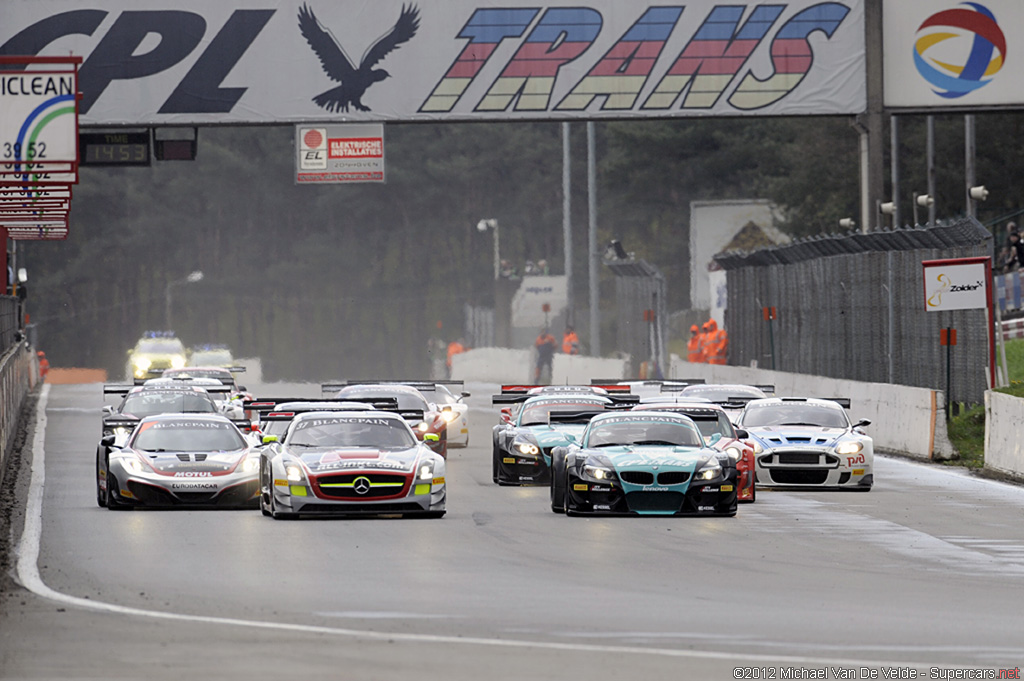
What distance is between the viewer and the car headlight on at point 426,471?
A: 1900 centimetres

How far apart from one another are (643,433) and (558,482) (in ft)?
3.47

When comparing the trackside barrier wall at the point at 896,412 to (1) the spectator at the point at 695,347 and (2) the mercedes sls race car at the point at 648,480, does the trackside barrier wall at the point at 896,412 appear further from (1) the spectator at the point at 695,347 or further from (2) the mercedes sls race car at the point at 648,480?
(1) the spectator at the point at 695,347

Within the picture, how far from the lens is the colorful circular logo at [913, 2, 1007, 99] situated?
38781 mm

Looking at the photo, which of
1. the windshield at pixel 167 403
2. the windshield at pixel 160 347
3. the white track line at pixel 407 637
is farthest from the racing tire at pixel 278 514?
the windshield at pixel 160 347

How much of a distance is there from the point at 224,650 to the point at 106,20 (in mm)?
29865

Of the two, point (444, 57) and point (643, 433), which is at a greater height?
point (444, 57)

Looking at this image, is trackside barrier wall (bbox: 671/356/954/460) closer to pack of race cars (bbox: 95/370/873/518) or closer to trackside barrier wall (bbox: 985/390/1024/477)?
trackside barrier wall (bbox: 985/390/1024/477)

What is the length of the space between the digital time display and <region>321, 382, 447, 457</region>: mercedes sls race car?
10.3 metres

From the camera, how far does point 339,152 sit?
131ft

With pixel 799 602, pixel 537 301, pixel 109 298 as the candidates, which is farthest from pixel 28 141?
pixel 109 298

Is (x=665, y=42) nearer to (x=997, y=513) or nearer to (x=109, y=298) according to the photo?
(x=997, y=513)

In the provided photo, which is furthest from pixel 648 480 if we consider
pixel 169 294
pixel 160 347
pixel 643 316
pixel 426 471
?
pixel 169 294

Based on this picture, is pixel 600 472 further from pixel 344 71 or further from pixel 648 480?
pixel 344 71

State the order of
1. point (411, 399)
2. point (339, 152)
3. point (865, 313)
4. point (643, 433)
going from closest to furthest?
1. point (643, 433)
2. point (411, 399)
3. point (865, 313)
4. point (339, 152)
